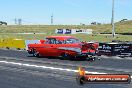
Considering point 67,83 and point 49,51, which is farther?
point 49,51

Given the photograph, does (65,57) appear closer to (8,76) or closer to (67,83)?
(8,76)

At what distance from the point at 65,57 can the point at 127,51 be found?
21.2ft

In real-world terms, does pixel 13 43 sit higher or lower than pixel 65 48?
lower

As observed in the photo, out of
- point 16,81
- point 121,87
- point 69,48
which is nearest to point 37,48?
point 69,48

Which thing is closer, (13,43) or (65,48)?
(65,48)

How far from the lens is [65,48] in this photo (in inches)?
872

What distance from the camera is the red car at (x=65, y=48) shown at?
70.1ft

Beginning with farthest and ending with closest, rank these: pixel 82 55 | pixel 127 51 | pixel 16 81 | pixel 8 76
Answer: pixel 127 51 → pixel 82 55 → pixel 8 76 → pixel 16 81

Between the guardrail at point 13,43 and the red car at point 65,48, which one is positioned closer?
the red car at point 65,48

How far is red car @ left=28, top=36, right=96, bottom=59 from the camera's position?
21375 mm

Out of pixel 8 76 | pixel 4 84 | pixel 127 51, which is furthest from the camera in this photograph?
pixel 127 51

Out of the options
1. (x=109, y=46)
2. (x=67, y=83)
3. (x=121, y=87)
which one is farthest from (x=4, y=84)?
(x=109, y=46)

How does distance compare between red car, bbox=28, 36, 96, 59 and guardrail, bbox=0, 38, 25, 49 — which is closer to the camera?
red car, bbox=28, 36, 96, 59

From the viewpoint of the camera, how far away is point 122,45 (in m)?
26.7
